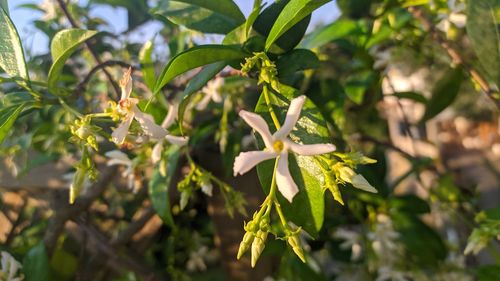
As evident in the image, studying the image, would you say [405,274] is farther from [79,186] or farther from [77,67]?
[77,67]

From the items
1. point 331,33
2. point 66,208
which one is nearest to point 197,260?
point 66,208

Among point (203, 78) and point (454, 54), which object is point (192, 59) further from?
point (454, 54)

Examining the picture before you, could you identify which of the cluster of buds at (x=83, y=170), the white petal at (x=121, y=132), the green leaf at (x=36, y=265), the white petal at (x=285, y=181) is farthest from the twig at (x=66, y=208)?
the white petal at (x=285, y=181)

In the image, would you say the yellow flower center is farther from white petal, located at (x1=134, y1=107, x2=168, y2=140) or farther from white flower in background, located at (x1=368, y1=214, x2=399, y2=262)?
white flower in background, located at (x1=368, y1=214, x2=399, y2=262)

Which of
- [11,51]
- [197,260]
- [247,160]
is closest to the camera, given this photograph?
[247,160]

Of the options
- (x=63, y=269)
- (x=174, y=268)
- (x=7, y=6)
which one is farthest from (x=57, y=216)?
(x=7, y=6)

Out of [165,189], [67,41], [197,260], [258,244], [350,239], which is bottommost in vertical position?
[197,260]

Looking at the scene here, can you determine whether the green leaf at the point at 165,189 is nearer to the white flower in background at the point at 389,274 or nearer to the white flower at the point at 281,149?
the white flower at the point at 281,149
